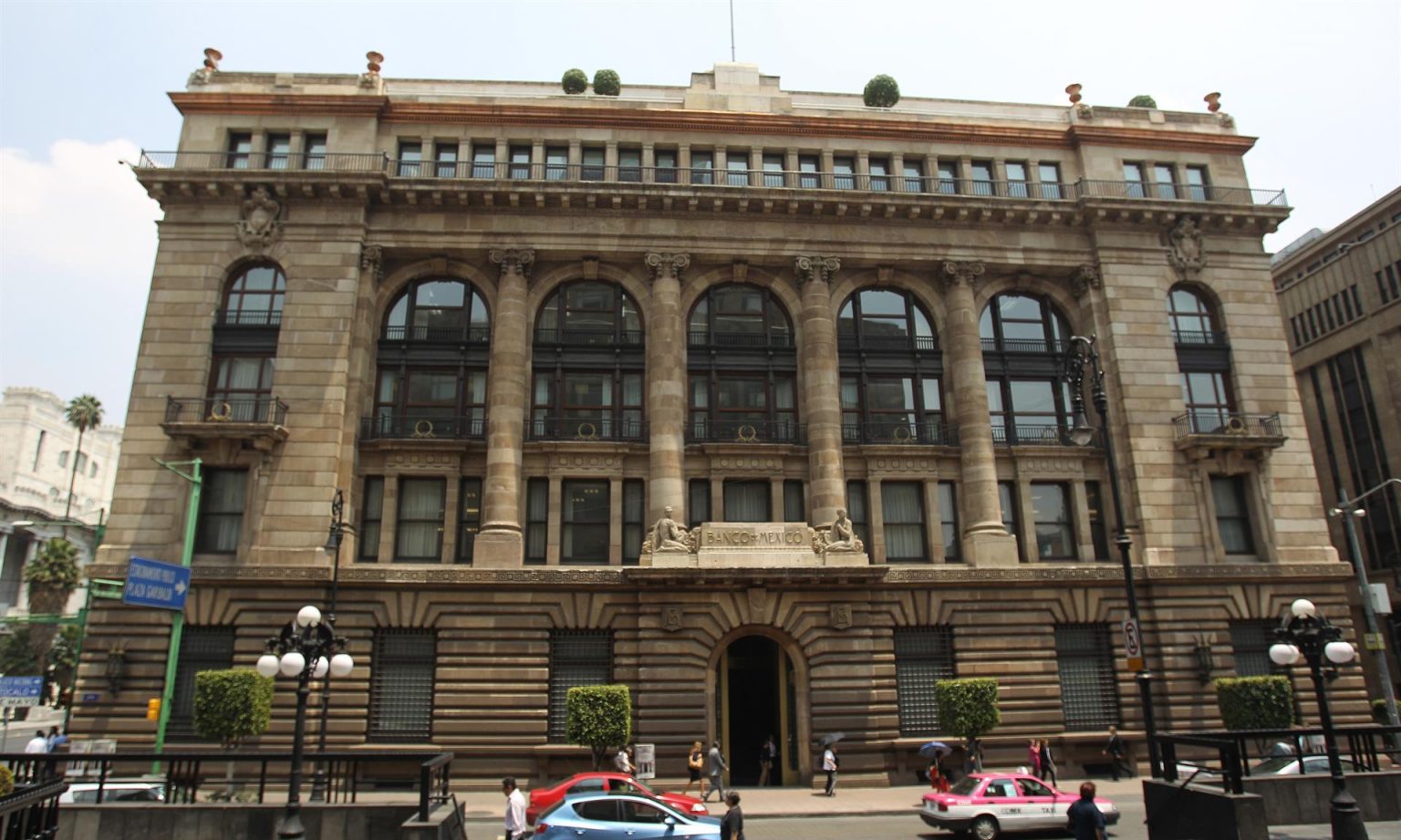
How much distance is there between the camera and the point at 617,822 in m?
16.6

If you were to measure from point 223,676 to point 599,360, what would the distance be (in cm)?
1661

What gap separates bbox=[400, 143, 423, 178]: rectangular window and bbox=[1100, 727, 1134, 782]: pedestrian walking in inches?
1332

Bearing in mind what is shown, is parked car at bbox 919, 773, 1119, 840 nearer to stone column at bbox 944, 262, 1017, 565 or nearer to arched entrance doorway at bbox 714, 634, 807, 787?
arched entrance doorway at bbox 714, 634, 807, 787

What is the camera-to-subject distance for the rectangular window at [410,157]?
3416cm

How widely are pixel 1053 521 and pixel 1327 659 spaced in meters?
15.2

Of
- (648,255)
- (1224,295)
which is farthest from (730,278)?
(1224,295)

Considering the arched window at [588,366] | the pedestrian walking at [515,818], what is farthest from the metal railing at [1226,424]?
the pedestrian walking at [515,818]

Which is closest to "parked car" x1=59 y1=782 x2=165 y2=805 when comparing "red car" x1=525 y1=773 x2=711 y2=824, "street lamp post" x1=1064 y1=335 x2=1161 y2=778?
"red car" x1=525 y1=773 x2=711 y2=824

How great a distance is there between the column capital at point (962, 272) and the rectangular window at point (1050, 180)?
15.8ft

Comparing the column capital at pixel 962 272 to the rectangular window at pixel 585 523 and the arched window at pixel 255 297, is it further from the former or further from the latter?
the arched window at pixel 255 297

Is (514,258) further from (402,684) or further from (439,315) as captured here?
(402,684)

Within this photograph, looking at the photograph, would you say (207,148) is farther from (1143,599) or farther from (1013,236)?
(1143,599)

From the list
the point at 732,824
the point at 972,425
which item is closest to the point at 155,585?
the point at 732,824

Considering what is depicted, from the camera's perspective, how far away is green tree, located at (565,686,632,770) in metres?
25.2
